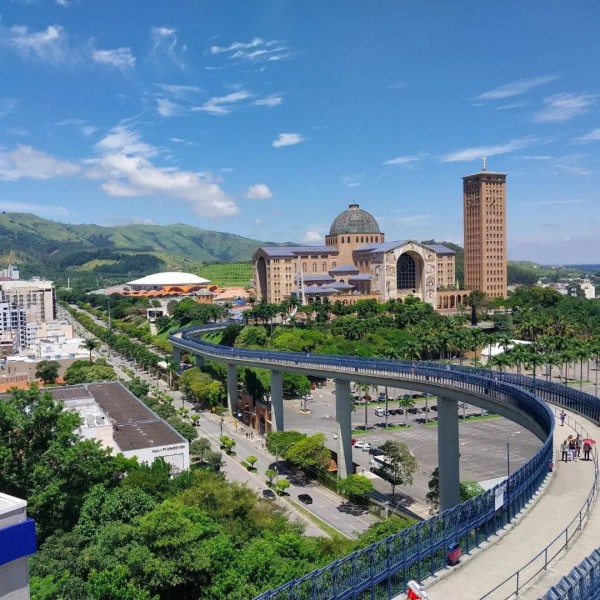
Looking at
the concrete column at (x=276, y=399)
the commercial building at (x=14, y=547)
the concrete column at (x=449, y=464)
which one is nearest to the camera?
the commercial building at (x=14, y=547)

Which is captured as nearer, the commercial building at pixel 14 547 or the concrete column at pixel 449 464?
the commercial building at pixel 14 547

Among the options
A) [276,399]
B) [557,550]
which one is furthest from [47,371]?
[557,550]

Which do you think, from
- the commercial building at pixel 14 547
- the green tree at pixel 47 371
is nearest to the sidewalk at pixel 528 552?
the commercial building at pixel 14 547

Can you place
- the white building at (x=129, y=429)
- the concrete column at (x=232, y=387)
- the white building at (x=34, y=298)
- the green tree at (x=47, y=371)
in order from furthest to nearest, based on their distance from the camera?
the white building at (x=34, y=298)
the green tree at (x=47, y=371)
the concrete column at (x=232, y=387)
the white building at (x=129, y=429)

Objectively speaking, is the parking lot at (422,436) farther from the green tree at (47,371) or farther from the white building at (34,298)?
the white building at (34,298)

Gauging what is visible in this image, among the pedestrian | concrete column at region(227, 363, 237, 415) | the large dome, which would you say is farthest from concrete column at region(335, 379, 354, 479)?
the large dome

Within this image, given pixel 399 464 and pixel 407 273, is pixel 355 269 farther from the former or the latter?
pixel 399 464

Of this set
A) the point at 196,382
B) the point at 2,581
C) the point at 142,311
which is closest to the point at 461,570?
the point at 2,581
